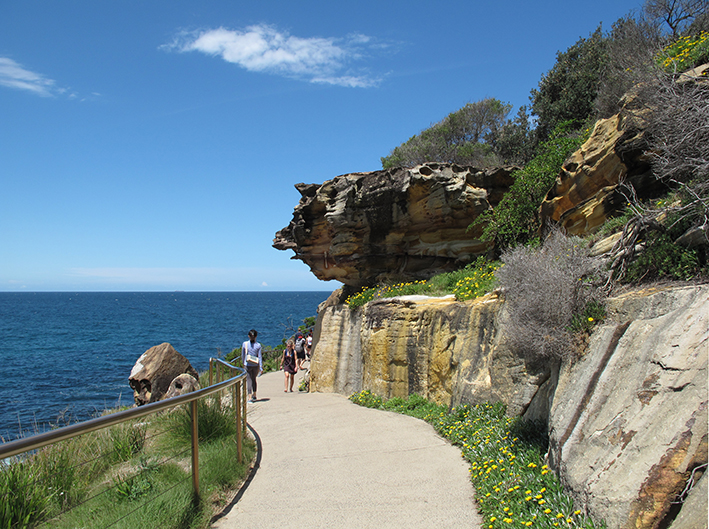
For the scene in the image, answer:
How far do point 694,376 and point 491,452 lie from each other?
312cm

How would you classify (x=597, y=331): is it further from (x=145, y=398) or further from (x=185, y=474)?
(x=145, y=398)

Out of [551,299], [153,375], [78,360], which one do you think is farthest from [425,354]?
[78,360]

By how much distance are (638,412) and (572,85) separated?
1850cm

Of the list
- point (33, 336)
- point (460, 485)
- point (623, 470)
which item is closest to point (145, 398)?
point (460, 485)

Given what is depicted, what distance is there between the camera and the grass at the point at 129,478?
12.1 ft

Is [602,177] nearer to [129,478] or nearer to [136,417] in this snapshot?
[136,417]

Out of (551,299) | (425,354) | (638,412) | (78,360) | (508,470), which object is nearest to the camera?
(638,412)

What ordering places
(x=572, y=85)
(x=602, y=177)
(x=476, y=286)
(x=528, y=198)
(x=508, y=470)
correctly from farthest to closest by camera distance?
(x=572, y=85), (x=528, y=198), (x=476, y=286), (x=602, y=177), (x=508, y=470)

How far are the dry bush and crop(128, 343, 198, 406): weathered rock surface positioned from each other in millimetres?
12385

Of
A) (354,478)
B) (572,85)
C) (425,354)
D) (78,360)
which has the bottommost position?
(78,360)

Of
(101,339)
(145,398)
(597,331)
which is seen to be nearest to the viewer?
(597,331)

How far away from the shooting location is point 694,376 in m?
3.41

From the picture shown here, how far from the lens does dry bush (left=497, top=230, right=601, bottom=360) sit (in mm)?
5438

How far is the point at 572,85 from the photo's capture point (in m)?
18.8
